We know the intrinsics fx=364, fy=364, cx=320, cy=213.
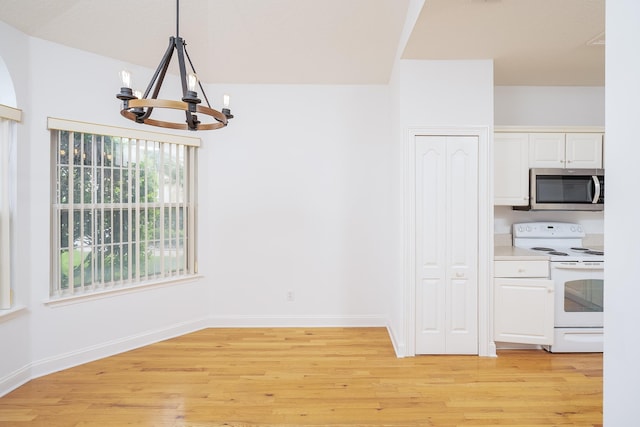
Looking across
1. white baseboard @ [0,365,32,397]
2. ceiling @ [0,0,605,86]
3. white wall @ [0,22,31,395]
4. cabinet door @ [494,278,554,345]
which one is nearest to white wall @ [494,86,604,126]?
ceiling @ [0,0,605,86]

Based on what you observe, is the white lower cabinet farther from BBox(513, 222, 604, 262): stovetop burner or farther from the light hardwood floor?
BBox(513, 222, 604, 262): stovetop burner

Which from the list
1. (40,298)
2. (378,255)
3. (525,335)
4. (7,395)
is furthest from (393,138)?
(7,395)

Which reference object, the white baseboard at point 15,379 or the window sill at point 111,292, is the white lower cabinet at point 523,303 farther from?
the white baseboard at point 15,379

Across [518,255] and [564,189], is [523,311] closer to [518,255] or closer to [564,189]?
[518,255]

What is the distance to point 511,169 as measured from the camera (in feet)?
11.6

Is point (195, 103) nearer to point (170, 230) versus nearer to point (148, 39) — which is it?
point (148, 39)

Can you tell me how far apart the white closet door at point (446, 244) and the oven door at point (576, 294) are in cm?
75

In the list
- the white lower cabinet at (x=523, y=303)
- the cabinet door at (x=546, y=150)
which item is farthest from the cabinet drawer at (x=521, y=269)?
the cabinet door at (x=546, y=150)

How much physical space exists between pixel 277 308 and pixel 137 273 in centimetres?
149

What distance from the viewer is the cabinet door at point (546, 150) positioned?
11.6 feet

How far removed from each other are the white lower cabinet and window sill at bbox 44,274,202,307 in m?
3.02

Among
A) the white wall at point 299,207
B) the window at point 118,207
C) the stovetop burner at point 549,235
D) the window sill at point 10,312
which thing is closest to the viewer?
the window sill at point 10,312

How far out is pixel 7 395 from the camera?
8.53 ft
